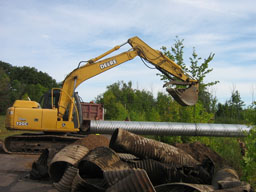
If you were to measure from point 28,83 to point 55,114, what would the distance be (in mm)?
55815

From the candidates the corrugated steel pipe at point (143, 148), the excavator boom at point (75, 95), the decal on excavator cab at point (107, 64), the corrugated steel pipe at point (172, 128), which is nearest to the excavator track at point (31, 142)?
the excavator boom at point (75, 95)

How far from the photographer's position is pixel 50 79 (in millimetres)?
65625

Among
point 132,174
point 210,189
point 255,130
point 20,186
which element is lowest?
point 20,186

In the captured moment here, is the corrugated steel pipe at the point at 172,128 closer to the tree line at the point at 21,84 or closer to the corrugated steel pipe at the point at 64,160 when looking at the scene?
the corrugated steel pipe at the point at 64,160

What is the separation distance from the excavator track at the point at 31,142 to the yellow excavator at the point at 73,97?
0.04 meters

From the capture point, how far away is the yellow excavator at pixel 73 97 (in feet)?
34.2

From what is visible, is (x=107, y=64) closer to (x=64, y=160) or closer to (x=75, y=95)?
(x=75, y=95)

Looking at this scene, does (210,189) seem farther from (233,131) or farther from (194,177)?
(233,131)

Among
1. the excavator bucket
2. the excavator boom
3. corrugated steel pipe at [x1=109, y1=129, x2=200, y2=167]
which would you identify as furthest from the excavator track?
corrugated steel pipe at [x1=109, y1=129, x2=200, y2=167]

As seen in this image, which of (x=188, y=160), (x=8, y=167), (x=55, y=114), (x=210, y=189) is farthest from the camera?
(x=55, y=114)

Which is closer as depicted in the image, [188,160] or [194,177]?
[194,177]

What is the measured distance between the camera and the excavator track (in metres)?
10.8

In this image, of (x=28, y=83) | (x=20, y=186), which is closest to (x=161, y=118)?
(x=20, y=186)

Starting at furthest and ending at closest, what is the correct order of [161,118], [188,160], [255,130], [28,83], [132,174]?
[28,83], [161,118], [188,160], [255,130], [132,174]
